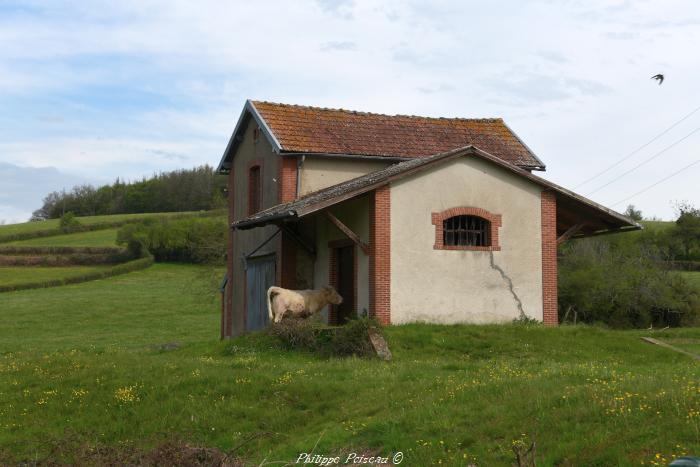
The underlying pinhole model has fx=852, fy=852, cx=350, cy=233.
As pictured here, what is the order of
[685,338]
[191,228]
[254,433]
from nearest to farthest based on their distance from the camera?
1. [254,433]
2. [685,338]
3. [191,228]

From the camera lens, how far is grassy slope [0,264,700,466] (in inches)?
359

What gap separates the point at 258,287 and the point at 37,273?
141 ft

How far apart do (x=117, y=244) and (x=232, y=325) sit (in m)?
43.3

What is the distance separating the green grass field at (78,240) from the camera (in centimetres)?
7325

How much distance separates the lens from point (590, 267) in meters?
40.4

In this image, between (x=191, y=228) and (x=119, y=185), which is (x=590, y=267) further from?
(x=119, y=185)

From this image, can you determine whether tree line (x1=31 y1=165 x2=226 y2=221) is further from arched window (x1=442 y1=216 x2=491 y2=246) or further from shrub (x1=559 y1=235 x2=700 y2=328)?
arched window (x1=442 y1=216 x2=491 y2=246)

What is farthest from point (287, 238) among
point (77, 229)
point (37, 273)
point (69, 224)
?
point (69, 224)

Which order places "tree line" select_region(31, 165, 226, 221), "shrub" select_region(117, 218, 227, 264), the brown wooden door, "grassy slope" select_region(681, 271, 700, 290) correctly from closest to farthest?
1. the brown wooden door
2. "grassy slope" select_region(681, 271, 700, 290)
3. "shrub" select_region(117, 218, 227, 264)
4. "tree line" select_region(31, 165, 226, 221)

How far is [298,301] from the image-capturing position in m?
21.3

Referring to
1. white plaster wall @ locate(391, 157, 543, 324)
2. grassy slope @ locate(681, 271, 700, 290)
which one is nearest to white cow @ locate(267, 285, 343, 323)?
white plaster wall @ locate(391, 157, 543, 324)

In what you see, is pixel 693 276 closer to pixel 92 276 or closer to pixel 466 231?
pixel 466 231

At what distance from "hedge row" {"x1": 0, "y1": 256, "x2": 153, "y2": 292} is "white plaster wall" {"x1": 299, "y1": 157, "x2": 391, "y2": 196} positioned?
135 feet

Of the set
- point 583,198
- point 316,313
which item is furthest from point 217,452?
point 583,198
